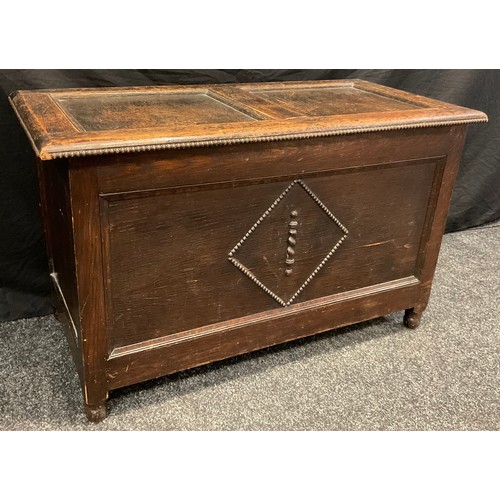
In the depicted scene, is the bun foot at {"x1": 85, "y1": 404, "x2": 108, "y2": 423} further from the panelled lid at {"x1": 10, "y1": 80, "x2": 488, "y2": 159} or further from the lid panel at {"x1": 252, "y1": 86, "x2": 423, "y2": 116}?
the lid panel at {"x1": 252, "y1": 86, "x2": 423, "y2": 116}

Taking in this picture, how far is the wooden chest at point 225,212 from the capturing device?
4.76ft

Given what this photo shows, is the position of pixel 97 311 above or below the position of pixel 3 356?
above

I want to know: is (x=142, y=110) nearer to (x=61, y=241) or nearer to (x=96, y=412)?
(x=61, y=241)

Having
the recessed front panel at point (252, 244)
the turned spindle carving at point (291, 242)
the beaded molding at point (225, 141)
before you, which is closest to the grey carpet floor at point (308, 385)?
the recessed front panel at point (252, 244)

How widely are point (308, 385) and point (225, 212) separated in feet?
2.11

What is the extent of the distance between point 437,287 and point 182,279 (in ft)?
4.21

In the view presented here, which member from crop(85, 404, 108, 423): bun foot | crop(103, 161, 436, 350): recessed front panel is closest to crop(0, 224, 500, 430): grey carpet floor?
crop(85, 404, 108, 423): bun foot

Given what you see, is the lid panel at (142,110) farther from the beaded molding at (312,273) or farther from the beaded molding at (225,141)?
the beaded molding at (312,273)

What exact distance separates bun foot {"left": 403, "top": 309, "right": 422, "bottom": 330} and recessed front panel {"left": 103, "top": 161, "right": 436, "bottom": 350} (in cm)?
21

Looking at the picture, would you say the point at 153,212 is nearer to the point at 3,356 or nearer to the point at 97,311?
the point at 97,311

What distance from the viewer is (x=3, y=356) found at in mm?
1956

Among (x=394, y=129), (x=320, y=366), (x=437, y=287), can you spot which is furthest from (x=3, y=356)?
(x=437, y=287)

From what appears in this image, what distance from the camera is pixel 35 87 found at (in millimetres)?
1979

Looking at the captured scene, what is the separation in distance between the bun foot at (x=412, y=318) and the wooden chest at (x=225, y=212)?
0.11 meters
